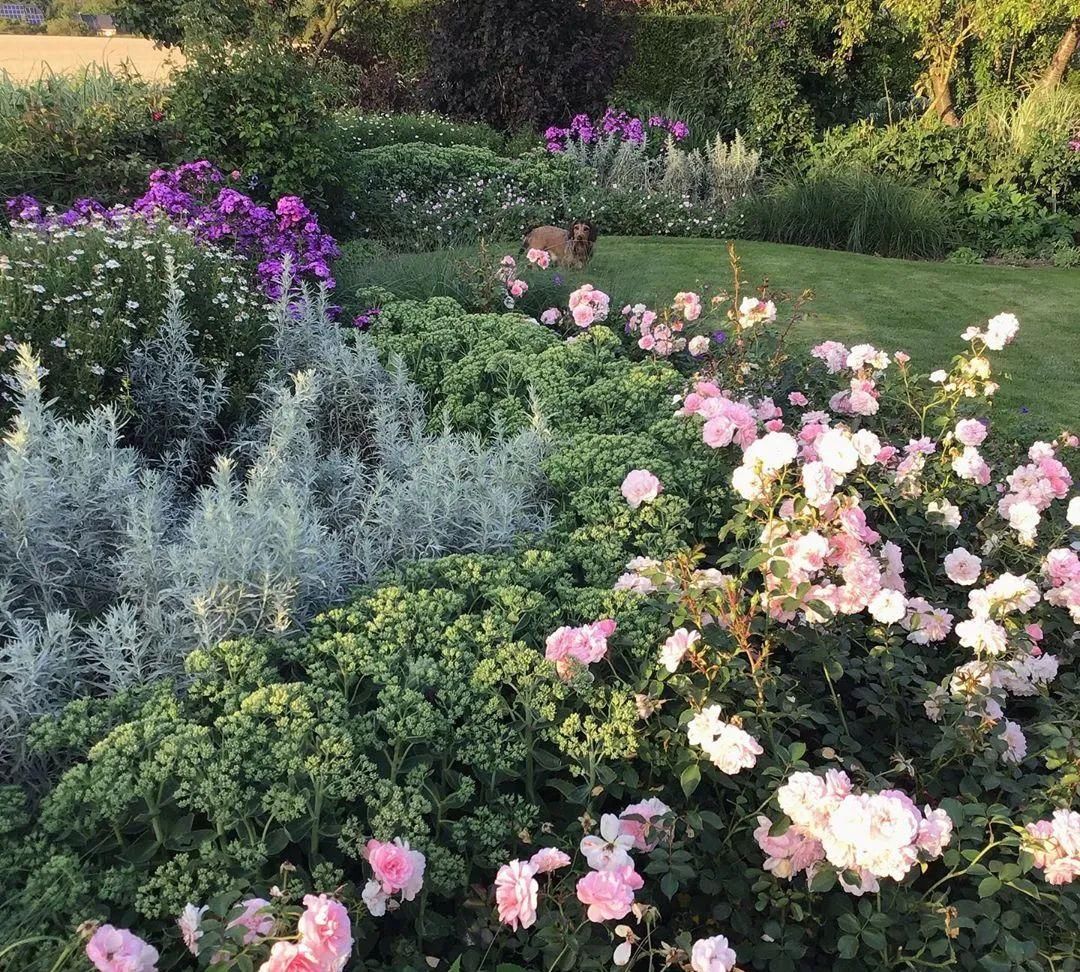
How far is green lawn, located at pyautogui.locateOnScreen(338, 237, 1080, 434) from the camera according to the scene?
503 centimetres

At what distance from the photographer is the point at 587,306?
382 centimetres

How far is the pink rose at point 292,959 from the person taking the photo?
128cm

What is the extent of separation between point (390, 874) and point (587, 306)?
274 centimetres

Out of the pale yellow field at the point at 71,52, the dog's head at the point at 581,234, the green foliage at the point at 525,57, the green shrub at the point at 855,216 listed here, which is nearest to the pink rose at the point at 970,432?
the dog's head at the point at 581,234

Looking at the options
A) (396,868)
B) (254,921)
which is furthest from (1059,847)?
(254,921)

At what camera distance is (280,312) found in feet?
12.5

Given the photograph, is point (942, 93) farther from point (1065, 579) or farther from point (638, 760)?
point (638, 760)

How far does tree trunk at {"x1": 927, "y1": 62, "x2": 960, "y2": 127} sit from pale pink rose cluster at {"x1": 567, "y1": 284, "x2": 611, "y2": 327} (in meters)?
9.25

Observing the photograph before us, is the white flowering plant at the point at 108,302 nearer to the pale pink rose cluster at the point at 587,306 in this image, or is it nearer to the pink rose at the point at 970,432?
the pale pink rose cluster at the point at 587,306

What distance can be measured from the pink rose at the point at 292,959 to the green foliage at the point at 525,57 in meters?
11.3

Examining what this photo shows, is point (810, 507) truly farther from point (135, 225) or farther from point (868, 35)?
point (868, 35)

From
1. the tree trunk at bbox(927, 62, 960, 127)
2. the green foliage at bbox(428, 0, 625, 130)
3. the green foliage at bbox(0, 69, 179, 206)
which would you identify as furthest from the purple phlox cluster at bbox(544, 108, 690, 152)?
the green foliage at bbox(0, 69, 179, 206)

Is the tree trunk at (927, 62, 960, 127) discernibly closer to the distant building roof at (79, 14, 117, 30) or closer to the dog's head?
the dog's head

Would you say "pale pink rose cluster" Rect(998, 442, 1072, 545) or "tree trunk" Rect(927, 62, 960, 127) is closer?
"pale pink rose cluster" Rect(998, 442, 1072, 545)
